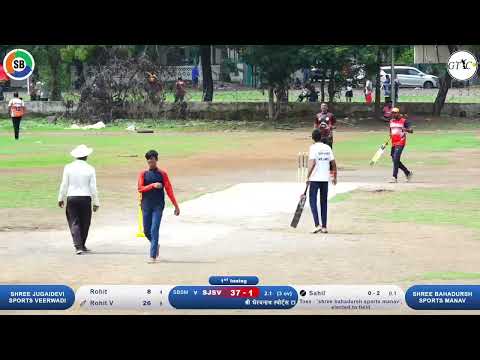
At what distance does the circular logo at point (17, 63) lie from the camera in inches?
762

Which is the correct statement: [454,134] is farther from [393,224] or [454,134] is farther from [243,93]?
[393,224]

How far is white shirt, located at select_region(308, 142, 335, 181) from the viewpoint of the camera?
22.1m

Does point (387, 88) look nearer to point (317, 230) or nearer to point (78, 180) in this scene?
point (317, 230)

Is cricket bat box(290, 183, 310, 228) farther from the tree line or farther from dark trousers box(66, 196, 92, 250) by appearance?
the tree line

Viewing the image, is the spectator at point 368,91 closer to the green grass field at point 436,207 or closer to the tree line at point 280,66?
the tree line at point 280,66

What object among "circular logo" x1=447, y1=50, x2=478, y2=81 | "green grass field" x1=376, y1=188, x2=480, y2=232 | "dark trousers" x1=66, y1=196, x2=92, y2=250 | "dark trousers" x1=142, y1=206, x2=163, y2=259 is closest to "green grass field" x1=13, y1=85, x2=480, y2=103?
"green grass field" x1=376, y1=188, x2=480, y2=232

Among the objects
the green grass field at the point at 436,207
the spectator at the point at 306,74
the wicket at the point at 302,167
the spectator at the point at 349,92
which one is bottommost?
the green grass field at the point at 436,207

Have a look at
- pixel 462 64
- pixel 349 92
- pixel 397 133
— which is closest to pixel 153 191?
pixel 462 64

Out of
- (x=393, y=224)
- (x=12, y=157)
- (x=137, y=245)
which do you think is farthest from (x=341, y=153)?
(x=137, y=245)

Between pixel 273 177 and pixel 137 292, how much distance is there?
1607 cm

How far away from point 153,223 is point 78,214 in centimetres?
162

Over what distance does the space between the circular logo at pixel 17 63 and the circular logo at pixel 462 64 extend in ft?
21.0

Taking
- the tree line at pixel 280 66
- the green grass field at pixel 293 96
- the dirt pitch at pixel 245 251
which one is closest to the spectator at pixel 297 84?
the green grass field at pixel 293 96

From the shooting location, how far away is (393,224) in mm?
23844
